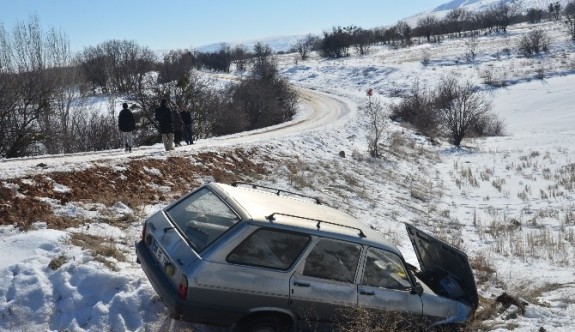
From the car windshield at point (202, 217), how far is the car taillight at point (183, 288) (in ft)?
1.14

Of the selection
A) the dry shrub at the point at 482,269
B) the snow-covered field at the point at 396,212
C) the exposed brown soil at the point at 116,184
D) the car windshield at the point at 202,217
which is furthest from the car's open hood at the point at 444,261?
the exposed brown soil at the point at 116,184

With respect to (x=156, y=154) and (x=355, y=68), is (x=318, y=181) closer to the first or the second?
(x=156, y=154)

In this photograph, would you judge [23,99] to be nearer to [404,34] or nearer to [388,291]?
[388,291]

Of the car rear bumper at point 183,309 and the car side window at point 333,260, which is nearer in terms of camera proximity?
the car rear bumper at point 183,309

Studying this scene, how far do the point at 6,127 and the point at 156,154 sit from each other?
1677cm

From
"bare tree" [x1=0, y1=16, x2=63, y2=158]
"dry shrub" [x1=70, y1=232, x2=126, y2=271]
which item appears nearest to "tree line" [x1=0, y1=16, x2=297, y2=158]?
"bare tree" [x1=0, y1=16, x2=63, y2=158]

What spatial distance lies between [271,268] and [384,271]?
5.08ft

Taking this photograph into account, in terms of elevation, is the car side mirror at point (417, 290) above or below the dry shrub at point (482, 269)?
above

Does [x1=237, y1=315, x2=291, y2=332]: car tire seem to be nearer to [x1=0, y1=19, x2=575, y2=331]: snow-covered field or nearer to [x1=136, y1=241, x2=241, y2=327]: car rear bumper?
[x1=136, y1=241, x2=241, y2=327]: car rear bumper

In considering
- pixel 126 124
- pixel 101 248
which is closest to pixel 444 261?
pixel 101 248

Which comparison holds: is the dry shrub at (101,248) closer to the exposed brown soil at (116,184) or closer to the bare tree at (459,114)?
the exposed brown soil at (116,184)

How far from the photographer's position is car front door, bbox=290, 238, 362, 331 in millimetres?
5938

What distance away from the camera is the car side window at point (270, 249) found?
5656mm

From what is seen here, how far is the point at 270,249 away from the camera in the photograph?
228 inches
